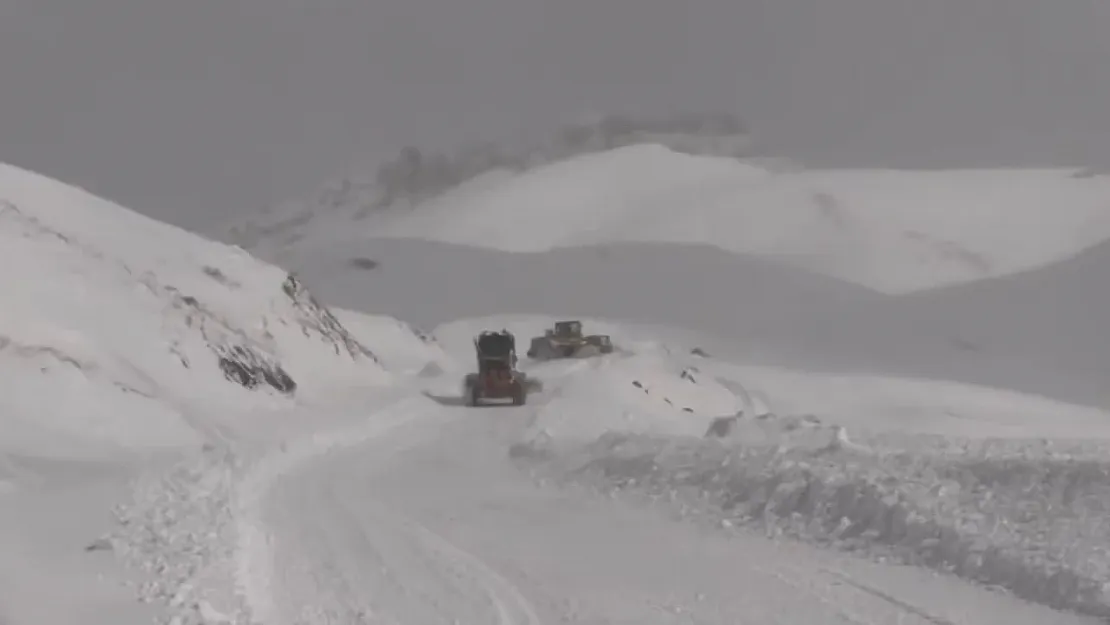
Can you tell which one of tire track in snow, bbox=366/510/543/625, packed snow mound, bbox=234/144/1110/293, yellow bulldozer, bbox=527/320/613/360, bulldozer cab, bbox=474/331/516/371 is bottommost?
tire track in snow, bbox=366/510/543/625

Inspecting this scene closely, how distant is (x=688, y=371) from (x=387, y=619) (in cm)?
3071

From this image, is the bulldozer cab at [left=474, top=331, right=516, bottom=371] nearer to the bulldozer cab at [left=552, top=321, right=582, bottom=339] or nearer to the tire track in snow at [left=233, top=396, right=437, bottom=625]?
the tire track in snow at [left=233, top=396, right=437, bottom=625]

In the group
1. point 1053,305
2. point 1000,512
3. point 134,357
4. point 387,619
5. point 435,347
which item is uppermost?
point 1053,305

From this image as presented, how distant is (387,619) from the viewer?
721 cm

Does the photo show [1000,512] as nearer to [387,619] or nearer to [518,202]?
[387,619]

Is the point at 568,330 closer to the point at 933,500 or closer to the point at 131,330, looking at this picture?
the point at 131,330

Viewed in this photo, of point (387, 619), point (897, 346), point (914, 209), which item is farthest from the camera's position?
point (914, 209)

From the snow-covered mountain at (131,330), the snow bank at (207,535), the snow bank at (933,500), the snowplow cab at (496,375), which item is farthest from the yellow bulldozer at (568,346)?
the snow bank at (933,500)

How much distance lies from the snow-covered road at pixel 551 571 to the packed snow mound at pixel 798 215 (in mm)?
73512

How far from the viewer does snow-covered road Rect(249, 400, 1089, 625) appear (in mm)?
7223

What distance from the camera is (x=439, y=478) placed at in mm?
13828

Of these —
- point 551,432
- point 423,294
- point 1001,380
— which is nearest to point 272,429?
point 551,432

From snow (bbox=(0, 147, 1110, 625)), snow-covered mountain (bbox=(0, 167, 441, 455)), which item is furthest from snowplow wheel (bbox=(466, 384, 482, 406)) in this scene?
snow-covered mountain (bbox=(0, 167, 441, 455))

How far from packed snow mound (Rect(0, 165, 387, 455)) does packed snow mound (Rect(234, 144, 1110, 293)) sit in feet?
203
